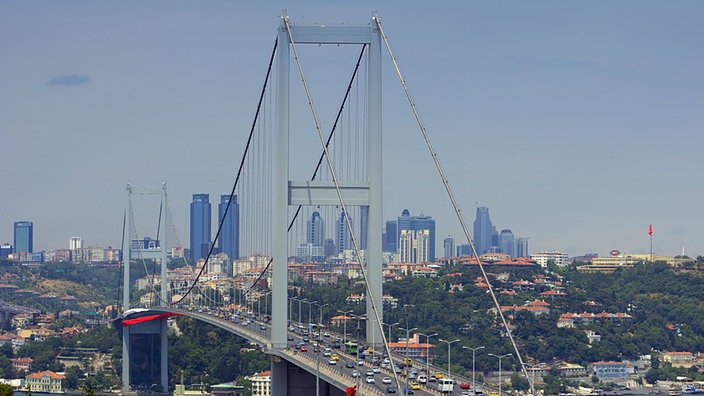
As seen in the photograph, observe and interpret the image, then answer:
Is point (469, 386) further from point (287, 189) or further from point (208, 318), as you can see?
point (208, 318)

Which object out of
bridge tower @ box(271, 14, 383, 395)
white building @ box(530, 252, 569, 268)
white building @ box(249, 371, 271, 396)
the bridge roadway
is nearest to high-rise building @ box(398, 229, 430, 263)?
white building @ box(530, 252, 569, 268)

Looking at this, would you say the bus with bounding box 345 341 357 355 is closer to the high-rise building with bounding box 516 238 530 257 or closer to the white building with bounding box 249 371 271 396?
the white building with bounding box 249 371 271 396

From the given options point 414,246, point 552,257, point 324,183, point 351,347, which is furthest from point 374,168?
point 414,246

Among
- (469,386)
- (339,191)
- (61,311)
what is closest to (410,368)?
(469,386)

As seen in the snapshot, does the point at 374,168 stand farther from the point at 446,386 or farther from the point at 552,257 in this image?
the point at 552,257

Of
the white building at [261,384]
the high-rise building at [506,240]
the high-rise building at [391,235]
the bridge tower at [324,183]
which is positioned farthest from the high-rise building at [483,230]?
the bridge tower at [324,183]

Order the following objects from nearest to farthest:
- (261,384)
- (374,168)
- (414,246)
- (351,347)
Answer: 1. (374,168)
2. (351,347)
3. (261,384)
4. (414,246)
